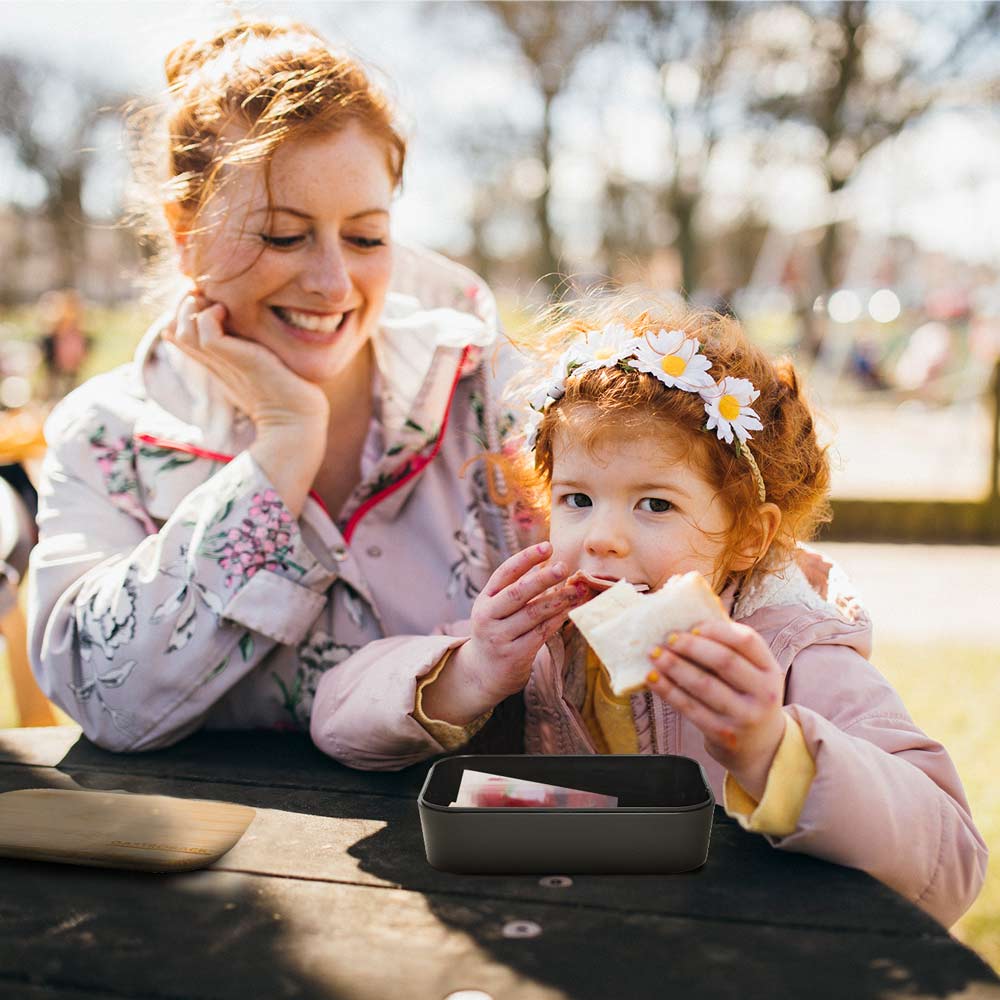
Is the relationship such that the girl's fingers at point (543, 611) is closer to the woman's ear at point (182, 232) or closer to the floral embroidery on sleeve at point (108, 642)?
the floral embroidery on sleeve at point (108, 642)

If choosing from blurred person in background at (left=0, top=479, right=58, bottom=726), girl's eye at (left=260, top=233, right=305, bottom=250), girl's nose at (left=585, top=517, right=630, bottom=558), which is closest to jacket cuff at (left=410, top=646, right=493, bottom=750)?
girl's nose at (left=585, top=517, right=630, bottom=558)

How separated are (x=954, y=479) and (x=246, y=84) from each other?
918 cm

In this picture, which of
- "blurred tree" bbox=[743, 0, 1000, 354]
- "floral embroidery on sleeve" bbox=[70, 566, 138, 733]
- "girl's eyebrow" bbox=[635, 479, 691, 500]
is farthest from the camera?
"blurred tree" bbox=[743, 0, 1000, 354]

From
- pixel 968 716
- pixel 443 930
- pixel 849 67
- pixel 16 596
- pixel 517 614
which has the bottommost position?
pixel 968 716

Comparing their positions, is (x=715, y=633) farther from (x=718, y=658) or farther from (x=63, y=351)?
(x=63, y=351)

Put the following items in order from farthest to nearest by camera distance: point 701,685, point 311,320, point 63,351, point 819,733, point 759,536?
point 63,351, point 311,320, point 759,536, point 819,733, point 701,685

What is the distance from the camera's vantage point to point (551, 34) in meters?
16.0

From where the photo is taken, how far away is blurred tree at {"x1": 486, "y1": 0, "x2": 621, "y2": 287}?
1586 centimetres

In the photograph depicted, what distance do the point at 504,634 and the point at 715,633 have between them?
1.37 ft

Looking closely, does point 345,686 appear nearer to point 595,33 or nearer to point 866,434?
point 866,434

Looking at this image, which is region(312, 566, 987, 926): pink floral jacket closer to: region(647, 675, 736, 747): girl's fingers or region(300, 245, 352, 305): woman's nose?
region(647, 675, 736, 747): girl's fingers

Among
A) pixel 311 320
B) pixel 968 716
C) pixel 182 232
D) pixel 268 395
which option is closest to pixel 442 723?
pixel 268 395

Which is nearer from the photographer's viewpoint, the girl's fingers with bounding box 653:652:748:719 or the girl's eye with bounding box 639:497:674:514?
the girl's fingers with bounding box 653:652:748:719

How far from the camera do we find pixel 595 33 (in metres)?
16.0
